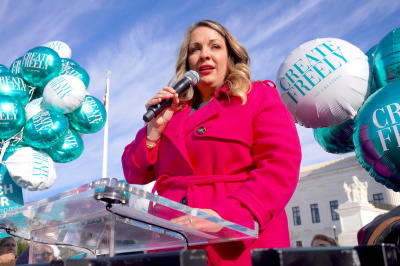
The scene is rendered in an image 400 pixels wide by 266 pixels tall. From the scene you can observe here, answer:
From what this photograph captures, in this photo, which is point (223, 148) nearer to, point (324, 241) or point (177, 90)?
point (177, 90)

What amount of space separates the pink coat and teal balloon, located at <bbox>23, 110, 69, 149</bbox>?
3808mm

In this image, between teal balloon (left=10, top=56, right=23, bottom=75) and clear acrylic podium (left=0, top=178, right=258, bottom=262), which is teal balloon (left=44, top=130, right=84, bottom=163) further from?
clear acrylic podium (left=0, top=178, right=258, bottom=262)

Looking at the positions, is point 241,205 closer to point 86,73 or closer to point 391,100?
point 391,100

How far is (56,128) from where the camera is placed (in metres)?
5.39

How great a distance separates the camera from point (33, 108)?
5590 millimetres

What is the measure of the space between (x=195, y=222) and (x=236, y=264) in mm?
328

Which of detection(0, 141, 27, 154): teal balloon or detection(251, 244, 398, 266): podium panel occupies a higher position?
detection(0, 141, 27, 154): teal balloon

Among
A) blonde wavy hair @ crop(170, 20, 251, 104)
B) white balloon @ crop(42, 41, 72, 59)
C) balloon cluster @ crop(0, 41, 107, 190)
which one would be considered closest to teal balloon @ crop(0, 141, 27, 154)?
balloon cluster @ crop(0, 41, 107, 190)

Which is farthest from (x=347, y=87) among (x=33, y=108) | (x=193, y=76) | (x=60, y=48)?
(x=60, y=48)

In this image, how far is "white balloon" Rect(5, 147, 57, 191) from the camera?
201 inches

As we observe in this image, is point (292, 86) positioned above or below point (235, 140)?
above

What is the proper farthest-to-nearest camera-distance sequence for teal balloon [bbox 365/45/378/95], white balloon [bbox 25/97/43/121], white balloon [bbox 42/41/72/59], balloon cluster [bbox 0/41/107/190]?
1. white balloon [bbox 42/41/72/59]
2. white balloon [bbox 25/97/43/121]
3. balloon cluster [bbox 0/41/107/190]
4. teal balloon [bbox 365/45/378/95]

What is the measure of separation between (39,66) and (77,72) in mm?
715

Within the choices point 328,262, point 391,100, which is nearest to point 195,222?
point 328,262
